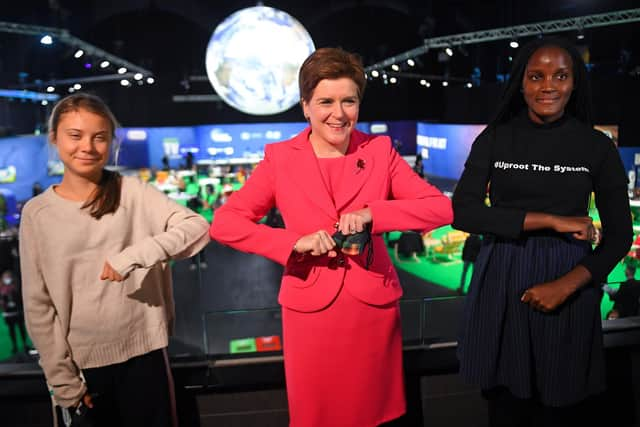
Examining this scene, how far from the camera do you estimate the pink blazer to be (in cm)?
149

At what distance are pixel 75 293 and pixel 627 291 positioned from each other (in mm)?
2606

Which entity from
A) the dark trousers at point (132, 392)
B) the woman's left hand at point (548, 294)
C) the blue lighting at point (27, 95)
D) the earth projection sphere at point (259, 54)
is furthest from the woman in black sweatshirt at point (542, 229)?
the blue lighting at point (27, 95)

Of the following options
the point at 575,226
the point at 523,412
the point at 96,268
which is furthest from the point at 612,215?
the point at 96,268

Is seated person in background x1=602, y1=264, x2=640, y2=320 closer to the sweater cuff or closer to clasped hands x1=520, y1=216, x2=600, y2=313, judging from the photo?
clasped hands x1=520, y1=216, x2=600, y2=313

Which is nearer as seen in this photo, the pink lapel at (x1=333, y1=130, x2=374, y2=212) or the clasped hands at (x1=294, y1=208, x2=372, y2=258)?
the clasped hands at (x1=294, y1=208, x2=372, y2=258)

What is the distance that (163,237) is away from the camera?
1546 millimetres

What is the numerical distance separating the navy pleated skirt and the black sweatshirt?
0.09 metres

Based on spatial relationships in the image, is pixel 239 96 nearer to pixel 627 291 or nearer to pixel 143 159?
pixel 627 291

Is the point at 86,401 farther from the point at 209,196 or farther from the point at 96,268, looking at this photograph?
the point at 209,196

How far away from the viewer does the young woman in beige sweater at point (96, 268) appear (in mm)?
1527

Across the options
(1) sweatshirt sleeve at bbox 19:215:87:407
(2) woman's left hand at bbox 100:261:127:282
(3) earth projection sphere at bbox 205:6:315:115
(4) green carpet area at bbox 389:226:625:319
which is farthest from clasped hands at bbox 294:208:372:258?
(3) earth projection sphere at bbox 205:6:315:115

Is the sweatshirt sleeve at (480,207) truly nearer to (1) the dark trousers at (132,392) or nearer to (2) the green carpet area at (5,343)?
(1) the dark trousers at (132,392)

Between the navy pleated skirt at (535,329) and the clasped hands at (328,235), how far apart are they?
0.46m

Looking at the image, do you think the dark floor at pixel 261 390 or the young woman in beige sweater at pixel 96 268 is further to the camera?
the dark floor at pixel 261 390
